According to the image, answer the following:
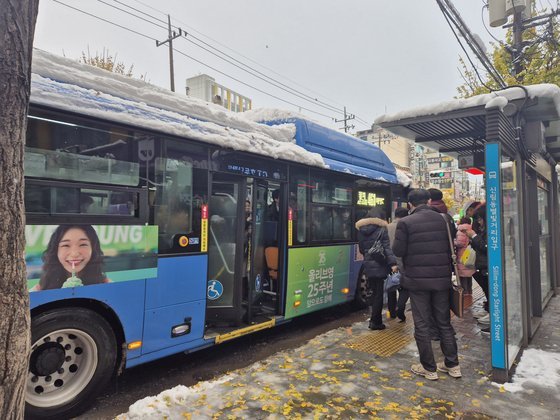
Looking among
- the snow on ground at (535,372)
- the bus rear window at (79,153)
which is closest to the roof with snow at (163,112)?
the bus rear window at (79,153)

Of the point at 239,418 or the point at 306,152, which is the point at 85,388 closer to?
the point at 239,418

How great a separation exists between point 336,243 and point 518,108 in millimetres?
3276

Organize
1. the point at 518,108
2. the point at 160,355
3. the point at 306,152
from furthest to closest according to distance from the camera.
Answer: the point at 306,152 < the point at 518,108 < the point at 160,355

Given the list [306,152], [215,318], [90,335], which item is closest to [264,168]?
[306,152]

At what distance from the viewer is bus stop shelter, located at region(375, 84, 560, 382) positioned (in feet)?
13.2

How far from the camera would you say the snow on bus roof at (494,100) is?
13.6 ft

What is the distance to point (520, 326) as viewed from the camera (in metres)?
4.86

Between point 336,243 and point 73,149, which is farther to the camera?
point 336,243

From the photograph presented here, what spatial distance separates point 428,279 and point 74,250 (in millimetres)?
3427

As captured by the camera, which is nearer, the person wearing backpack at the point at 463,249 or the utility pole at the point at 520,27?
Result: the person wearing backpack at the point at 463,249

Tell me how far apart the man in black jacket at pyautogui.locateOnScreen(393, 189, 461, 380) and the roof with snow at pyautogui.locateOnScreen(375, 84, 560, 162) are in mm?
1309

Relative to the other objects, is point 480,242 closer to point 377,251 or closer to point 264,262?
point 377,251

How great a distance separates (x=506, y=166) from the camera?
4.42 m

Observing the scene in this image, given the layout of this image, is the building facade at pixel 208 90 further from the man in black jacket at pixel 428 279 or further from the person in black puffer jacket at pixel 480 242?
the man in black jacket at pixel 428 279
